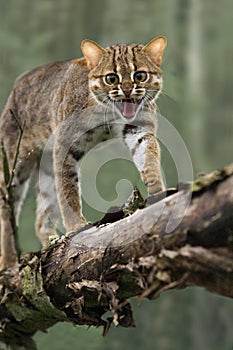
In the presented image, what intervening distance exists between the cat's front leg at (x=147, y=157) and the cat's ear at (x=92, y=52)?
1.21 ft

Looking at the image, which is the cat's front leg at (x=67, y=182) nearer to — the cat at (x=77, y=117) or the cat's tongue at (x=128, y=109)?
the cat at (x=77, y=117)

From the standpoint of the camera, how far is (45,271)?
3.18 meters

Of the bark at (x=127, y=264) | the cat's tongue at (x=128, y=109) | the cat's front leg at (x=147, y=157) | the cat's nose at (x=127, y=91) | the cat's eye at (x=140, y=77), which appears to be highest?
the cat's eye at (x=140, y=77)

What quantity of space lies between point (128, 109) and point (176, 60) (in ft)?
32.6

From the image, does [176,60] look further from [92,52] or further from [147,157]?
[147,157]

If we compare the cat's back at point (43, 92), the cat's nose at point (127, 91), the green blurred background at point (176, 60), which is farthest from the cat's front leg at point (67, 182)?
the green blurred background at point (176, 60)

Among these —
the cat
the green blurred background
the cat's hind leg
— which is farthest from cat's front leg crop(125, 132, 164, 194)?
the green blurred background

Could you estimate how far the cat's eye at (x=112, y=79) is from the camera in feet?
11.5

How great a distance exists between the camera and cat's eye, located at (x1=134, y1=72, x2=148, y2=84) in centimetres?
349

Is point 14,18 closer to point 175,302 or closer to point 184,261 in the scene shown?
point 175,302

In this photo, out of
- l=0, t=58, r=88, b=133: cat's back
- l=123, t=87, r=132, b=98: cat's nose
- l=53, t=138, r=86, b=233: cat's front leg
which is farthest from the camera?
l=0, t=58, r=88, b=133: cat's back

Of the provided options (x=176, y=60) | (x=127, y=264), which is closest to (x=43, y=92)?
(x=127, y=264)

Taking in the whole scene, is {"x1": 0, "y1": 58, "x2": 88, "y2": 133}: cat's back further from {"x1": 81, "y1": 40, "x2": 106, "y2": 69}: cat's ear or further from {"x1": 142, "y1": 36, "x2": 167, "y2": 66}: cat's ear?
{"x1": 142, "y1": 36, "x2": 167, "y2": 66}: cat's ear

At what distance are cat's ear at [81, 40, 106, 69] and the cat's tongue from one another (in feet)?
0.99
